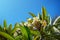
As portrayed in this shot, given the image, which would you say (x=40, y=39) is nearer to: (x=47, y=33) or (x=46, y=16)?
(x=47, y=33)

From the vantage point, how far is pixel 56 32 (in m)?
0.71

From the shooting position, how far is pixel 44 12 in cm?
89

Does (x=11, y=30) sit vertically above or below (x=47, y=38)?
above

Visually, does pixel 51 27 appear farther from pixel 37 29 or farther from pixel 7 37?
pixel 7 37

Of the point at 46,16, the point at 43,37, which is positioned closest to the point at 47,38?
the point at 43,37

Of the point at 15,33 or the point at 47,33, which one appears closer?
the point at 47,33

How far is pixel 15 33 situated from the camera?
85 centimetres

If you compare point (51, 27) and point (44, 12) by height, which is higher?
point (44, 12)

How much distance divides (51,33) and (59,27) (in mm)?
79

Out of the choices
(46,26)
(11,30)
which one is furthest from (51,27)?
(11,30)

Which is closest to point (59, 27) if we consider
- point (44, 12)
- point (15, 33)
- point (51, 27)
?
point (51, 27)

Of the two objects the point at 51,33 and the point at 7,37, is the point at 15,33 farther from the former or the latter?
the point at 51,33

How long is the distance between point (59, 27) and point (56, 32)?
6 cm

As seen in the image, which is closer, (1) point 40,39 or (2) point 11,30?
(1) point 40,39
